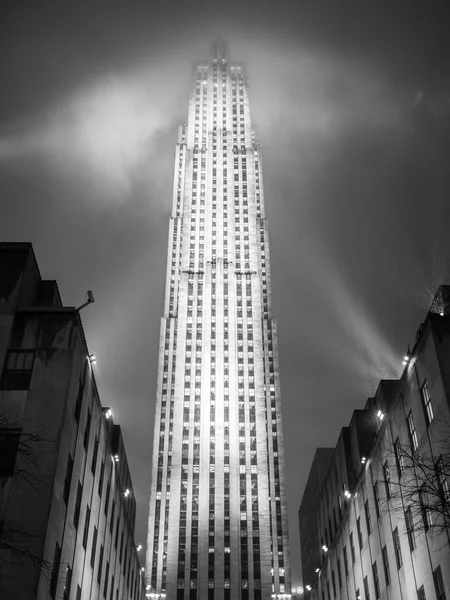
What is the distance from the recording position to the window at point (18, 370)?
3925cm

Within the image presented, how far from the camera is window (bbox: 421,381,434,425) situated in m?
38.5

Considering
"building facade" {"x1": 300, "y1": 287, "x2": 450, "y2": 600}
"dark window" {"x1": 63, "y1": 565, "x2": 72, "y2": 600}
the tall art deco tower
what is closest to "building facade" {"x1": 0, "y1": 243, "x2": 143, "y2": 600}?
"dark window" {"x1": 63, "y1": 565, "x2": 72, "y2": 600}

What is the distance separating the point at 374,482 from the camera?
4997 centimetres

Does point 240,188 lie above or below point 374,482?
Answer: above

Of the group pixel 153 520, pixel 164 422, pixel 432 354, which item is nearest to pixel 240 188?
pixel 164 422

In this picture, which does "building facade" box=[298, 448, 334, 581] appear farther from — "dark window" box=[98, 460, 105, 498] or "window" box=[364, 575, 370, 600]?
"dark window" box=[98, 460, 105, 498]

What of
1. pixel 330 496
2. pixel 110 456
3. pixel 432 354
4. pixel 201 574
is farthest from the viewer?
pixel 201 574

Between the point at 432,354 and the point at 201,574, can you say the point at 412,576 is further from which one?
the point at 201,574

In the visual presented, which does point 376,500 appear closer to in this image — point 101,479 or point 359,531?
point 359,531

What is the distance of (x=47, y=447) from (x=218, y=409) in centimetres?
11076

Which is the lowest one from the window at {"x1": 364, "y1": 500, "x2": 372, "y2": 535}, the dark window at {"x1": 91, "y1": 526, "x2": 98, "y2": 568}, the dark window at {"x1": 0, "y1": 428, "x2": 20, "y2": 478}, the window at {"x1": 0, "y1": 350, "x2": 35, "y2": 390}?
the dark window at {"x1": 91, "y1": 526, "x2": 98, "y2": 568}

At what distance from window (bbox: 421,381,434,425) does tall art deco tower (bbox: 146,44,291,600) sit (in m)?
71.6

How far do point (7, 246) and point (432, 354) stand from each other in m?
28.6

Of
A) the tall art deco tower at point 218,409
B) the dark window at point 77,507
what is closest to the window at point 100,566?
the dark window at point 77,507
